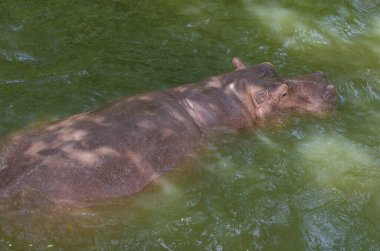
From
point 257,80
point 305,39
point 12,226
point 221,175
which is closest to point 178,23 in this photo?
point 305,39

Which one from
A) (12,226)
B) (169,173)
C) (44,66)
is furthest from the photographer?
(44,66)

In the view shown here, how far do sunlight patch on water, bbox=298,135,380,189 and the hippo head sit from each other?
22.5 inches

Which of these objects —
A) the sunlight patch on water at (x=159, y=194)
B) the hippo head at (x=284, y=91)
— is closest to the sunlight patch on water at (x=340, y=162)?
the hippo head at (x=284, y=91)

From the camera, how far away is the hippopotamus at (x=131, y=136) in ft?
18.7

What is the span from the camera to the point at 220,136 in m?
7.43

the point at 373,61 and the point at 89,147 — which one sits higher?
the point at 89,147

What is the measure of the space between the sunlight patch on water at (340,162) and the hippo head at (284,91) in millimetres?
571

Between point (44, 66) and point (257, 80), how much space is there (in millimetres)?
3079

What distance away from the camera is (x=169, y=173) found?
21.3 ft

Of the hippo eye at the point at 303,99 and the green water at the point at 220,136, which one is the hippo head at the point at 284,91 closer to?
the hippo eye at the point at 303,99

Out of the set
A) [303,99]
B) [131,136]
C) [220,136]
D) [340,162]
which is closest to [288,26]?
[303,99]

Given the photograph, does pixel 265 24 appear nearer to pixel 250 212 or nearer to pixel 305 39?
pixel 305 39

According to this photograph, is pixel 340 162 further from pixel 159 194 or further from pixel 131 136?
pixel 131 136

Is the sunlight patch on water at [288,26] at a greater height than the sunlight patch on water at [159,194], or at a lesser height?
lesser
